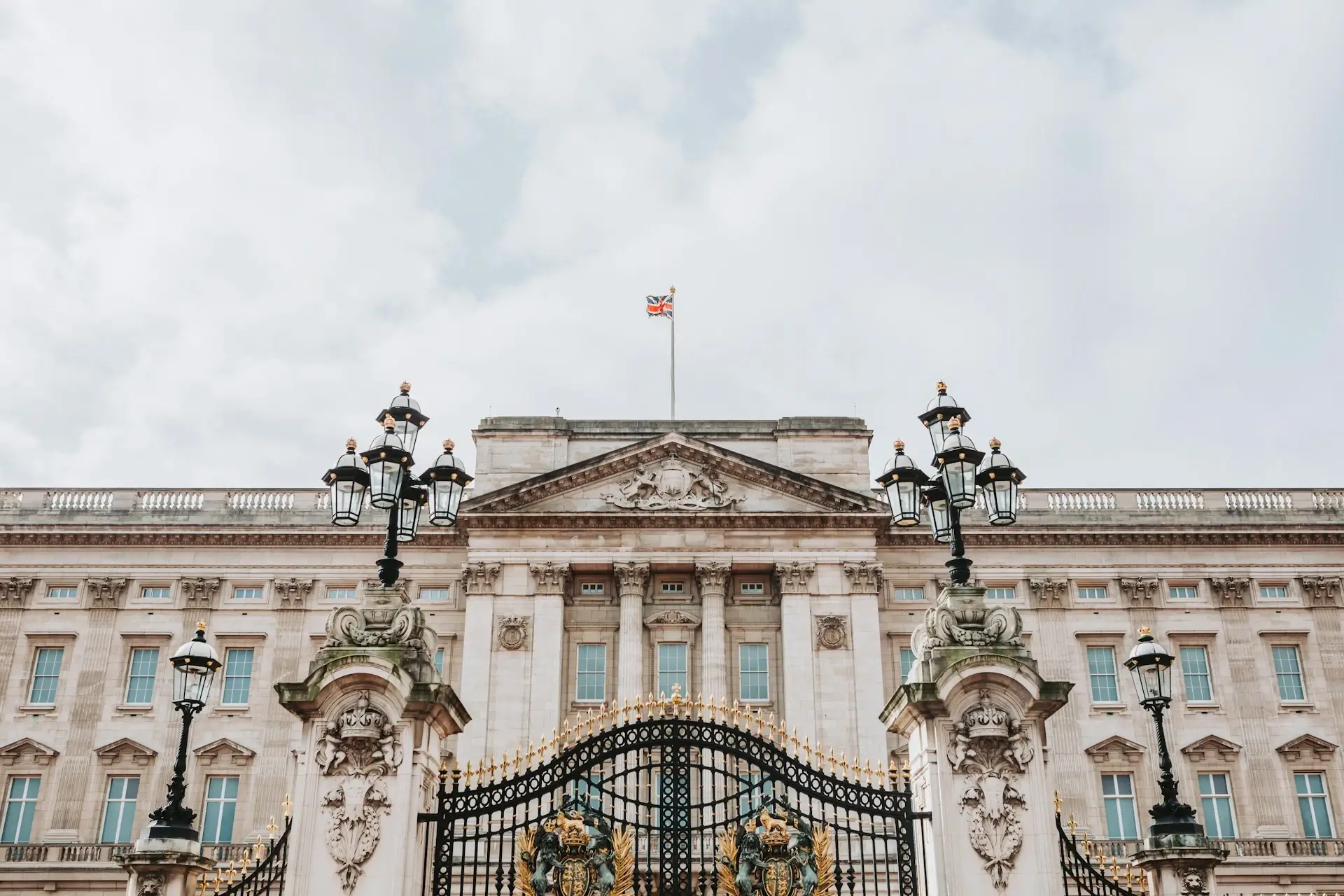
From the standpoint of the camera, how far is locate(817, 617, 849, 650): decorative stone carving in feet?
135

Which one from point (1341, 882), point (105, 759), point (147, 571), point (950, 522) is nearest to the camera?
point (950, 522)

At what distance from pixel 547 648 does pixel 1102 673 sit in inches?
743

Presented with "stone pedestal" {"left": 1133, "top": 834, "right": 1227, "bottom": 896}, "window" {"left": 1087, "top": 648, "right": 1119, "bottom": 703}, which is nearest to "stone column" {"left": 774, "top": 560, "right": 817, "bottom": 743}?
"window" {"left": 1087, "top": 648, "right": 1119, "bottom": 703}

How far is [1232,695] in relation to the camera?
42.0 m

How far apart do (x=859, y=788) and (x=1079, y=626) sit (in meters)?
32.3

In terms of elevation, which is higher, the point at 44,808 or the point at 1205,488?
the point at 1205,488

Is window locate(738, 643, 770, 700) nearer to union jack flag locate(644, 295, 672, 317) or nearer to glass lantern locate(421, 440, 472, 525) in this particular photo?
union jack flag locate(644, 295, 672, 317)

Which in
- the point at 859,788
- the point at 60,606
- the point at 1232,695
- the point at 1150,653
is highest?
the point at 60,606

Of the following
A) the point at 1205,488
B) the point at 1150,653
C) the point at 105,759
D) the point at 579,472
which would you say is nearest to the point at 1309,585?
the point at 1205,488

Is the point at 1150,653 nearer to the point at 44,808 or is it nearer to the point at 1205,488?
the point at 1205,488

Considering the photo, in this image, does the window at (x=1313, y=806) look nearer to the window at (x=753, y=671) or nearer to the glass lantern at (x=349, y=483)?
the window at (x=753, y=671)

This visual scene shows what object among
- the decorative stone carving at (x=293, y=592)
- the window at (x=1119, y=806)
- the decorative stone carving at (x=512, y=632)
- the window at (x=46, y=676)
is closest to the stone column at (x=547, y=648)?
the decorative stone carving at (x=512, y=632)

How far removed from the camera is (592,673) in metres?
41.6

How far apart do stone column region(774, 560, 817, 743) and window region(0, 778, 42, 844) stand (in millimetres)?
24684
